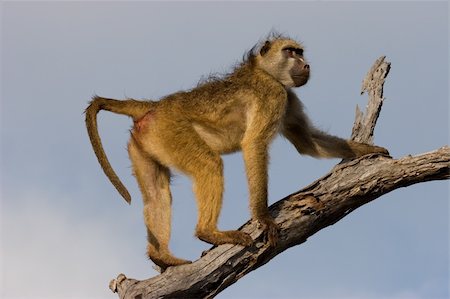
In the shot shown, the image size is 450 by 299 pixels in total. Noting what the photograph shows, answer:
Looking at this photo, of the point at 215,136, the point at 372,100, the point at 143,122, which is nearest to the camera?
the point at 143,122

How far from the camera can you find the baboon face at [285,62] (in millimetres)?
10477

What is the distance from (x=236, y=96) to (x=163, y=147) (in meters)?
1.45

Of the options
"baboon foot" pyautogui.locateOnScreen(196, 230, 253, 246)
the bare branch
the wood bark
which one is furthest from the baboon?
the bare branch

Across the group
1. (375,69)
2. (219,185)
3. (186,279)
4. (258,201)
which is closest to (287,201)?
(258,201)

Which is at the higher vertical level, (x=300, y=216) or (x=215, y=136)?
(x=215, y=136)

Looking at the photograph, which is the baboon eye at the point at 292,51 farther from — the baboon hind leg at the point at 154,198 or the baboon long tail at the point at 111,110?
the baboon hind leg at the point at 154,198

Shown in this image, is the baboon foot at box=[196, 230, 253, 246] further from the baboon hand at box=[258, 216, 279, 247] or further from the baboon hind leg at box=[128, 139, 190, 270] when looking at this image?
the baboon hind leg at box=[128, 139, 190, 270]

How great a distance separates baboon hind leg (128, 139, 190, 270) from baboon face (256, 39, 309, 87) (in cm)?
238

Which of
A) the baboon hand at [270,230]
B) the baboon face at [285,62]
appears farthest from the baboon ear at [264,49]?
the baboon hand at [270,230]

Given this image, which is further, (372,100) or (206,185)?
(372,100)

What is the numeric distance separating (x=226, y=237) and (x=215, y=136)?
1788 mm

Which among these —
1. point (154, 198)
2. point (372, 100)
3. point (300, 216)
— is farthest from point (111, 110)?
point (372, 100)

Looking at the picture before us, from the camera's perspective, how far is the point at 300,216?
876cm

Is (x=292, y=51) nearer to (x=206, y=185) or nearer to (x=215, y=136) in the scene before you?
(x=215, y=136)
